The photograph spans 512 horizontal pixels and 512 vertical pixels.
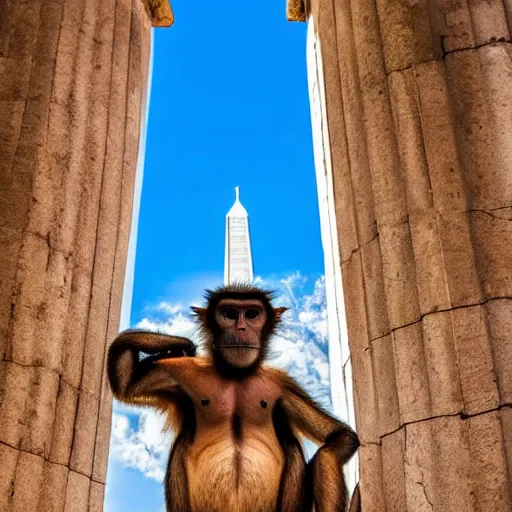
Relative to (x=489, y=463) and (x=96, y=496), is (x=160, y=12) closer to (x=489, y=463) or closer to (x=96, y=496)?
(x=96, y=496)

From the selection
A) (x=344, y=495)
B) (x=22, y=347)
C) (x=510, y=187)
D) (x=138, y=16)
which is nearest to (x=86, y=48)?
(x=138, y=16)

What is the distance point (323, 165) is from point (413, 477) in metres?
4.60

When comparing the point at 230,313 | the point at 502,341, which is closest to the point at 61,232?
the point at 230,313

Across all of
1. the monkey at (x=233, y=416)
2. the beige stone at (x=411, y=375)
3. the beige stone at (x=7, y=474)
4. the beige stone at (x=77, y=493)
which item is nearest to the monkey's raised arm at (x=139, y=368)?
the monkey at (x=233, y=416)

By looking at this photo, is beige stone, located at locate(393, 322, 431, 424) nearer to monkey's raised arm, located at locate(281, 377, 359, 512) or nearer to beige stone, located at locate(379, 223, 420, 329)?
beige stone, located at locate(379, 223, 420, 329)

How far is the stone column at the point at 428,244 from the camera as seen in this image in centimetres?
412

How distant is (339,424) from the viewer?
5.01m

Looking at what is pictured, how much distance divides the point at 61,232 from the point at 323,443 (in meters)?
2.30

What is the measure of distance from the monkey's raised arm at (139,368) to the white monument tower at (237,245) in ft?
36.2

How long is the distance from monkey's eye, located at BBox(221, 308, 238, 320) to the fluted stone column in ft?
3.89

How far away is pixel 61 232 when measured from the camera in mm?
5730

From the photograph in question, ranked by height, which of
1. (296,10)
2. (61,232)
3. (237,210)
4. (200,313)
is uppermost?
(237,210)

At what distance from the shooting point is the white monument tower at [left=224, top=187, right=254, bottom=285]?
56.6 feet

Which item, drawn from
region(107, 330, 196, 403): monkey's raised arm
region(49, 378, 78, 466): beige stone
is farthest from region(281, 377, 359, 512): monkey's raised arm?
region(49, 378, 78, 466): beige stone
